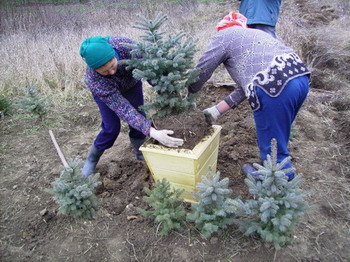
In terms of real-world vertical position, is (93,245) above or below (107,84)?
below

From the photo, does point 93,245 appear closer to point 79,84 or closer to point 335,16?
point 79,84

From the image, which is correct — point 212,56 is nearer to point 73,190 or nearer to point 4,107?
point 73,190

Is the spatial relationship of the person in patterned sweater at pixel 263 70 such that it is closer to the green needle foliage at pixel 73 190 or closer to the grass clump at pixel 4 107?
the green needle foliage at pixel 73 190

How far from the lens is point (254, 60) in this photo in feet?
7.07

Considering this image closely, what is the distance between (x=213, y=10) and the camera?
10.9m

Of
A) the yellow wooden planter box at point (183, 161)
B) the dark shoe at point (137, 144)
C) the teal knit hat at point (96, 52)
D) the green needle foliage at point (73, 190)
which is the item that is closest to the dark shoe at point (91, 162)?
the dark shoe at point (137, 144)

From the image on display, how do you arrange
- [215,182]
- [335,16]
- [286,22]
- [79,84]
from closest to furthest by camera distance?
[215,182], [79,84], [286,22], [335,16]

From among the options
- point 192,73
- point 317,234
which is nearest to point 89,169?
point 192,73

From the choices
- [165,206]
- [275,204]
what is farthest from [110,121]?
[275,204]

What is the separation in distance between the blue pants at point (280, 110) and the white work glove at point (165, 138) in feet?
2.25

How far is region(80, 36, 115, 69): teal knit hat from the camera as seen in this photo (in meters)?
2.13

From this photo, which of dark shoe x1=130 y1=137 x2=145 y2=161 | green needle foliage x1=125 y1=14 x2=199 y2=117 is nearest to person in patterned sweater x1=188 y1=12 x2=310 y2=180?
green needle foliage x1=125 y1=14 x2=199 y2=117

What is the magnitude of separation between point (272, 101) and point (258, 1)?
90.8 inches

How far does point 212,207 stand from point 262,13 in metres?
2.92
